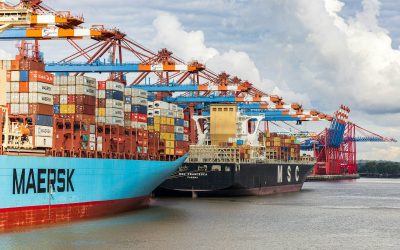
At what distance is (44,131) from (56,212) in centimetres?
445

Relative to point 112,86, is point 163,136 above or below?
below

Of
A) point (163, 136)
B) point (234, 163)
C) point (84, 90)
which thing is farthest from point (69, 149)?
point (234, 163)

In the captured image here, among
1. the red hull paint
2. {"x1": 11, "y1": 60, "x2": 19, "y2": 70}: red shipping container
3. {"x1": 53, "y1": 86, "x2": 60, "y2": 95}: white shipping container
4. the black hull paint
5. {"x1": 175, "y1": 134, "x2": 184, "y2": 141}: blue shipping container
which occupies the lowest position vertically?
the red hull paint

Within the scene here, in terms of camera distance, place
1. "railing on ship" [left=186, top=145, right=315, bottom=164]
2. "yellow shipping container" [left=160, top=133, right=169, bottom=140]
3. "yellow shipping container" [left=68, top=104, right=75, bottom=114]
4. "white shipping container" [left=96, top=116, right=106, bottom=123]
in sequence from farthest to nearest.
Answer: "railing on ship" [left=186, top=145, right=315, bottom=164]
"yellow shipping container" [left=160, top=133, right=169, bottom=140]
"white shipping container" [left=96, top=116, right=106, bottom=123]
"yellow shipping container" [left=68, top=104, right=75, bottom=114]

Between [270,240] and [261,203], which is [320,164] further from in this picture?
[270,240]

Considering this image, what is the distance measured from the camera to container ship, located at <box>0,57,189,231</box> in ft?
106

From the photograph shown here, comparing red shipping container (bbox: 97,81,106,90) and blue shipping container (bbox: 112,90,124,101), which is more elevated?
red shipping container (bbox: 97,81,106,90)

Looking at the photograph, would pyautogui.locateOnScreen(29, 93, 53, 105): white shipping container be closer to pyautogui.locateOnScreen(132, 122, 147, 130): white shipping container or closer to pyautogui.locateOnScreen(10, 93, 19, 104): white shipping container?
pyautogui.locateOnScreen(10, 93, 19, 104): white shipping container

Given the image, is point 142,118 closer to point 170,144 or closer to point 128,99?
point 128,99

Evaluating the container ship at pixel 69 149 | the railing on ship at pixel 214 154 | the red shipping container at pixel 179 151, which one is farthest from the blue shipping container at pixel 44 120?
the railing on ship at pixel 214 154

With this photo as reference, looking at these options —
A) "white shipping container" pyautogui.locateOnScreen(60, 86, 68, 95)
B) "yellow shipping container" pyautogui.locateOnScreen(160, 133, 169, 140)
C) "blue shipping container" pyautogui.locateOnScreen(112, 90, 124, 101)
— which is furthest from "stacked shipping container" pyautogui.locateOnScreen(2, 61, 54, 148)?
"yellow shipping container" pyautogui.locateOnScreen(160, 133, 169, 140)

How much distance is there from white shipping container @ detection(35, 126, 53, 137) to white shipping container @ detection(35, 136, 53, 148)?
169 millimetres

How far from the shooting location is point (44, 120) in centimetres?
3406

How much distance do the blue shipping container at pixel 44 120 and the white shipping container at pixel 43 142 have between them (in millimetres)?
701
